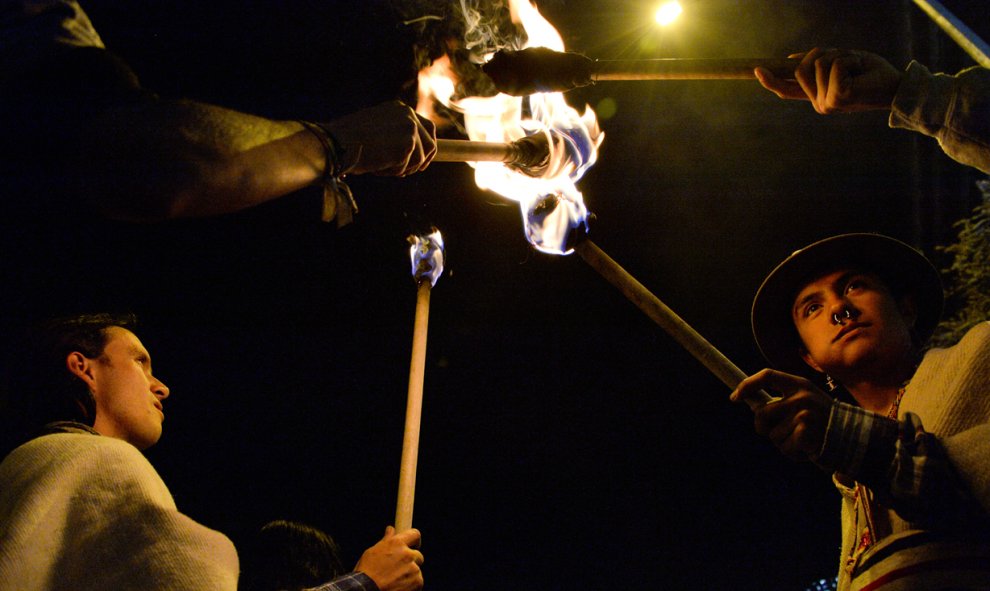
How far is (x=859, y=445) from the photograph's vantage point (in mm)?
2328

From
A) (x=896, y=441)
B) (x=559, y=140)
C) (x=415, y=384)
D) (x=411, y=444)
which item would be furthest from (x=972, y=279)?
(x=411, y=444)

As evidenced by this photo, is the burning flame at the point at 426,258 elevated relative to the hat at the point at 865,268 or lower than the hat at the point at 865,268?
elevated

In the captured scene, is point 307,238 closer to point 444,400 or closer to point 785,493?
point 444,400

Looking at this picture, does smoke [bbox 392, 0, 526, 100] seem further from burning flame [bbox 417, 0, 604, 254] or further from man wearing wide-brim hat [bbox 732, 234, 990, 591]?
man wearing wide-brim hat [bbox 732, 234, 990, 591]

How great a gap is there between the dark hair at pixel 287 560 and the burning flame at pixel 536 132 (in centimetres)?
291

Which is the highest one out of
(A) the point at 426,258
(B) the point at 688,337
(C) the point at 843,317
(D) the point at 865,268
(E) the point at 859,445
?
(A) the point at 426,258

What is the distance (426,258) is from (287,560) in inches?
99.6

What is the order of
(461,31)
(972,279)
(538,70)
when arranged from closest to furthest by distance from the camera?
(538,70) → (461,31) → (972,279)

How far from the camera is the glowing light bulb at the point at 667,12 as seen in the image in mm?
6434

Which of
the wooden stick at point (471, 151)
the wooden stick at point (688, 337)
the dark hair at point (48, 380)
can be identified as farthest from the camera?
the dark hair at point (48, 380)

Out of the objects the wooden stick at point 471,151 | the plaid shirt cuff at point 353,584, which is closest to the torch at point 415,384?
the plaid shirt cuff at point 353,584

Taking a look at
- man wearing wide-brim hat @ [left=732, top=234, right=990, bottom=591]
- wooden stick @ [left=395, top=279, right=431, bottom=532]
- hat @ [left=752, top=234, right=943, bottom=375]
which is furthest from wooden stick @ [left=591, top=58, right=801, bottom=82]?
wooden stick @ [left=395, top=279, right=431, bottom=532]

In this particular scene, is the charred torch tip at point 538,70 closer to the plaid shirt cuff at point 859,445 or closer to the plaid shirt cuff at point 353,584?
the plaid shirt cuff at point 859,445

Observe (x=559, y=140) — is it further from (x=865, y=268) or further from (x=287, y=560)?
(x=287, y=560)
